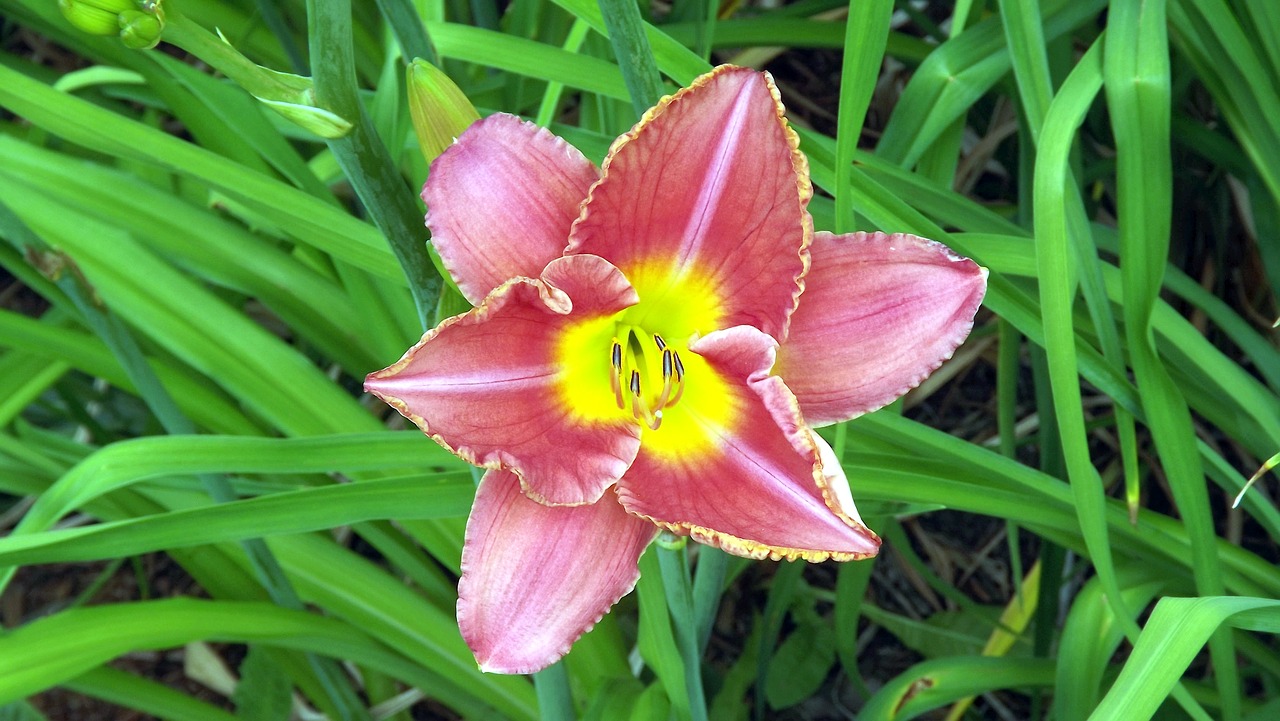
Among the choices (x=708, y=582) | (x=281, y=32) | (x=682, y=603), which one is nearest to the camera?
(x=682, y=603)

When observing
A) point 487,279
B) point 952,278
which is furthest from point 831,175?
point 487,279

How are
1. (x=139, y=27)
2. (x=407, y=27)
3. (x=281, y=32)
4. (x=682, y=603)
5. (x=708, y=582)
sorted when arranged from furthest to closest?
(x=281, y=32)
(x=708, y=582)
(x=682, y=603)
(x=407, y=27)
(x=139, y=27)

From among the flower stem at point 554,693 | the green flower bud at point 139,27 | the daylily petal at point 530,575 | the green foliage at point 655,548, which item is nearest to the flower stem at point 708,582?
the green foliage at point 655,548

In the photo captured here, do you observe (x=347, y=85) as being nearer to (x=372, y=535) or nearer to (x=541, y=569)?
(x=541, y=569)

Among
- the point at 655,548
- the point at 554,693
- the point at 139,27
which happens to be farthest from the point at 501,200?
the point at 554,693

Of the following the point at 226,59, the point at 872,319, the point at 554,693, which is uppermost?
the point at 226,59

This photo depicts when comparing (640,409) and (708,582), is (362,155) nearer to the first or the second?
(640,409)

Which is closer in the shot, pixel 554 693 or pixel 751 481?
pixel 751 481
